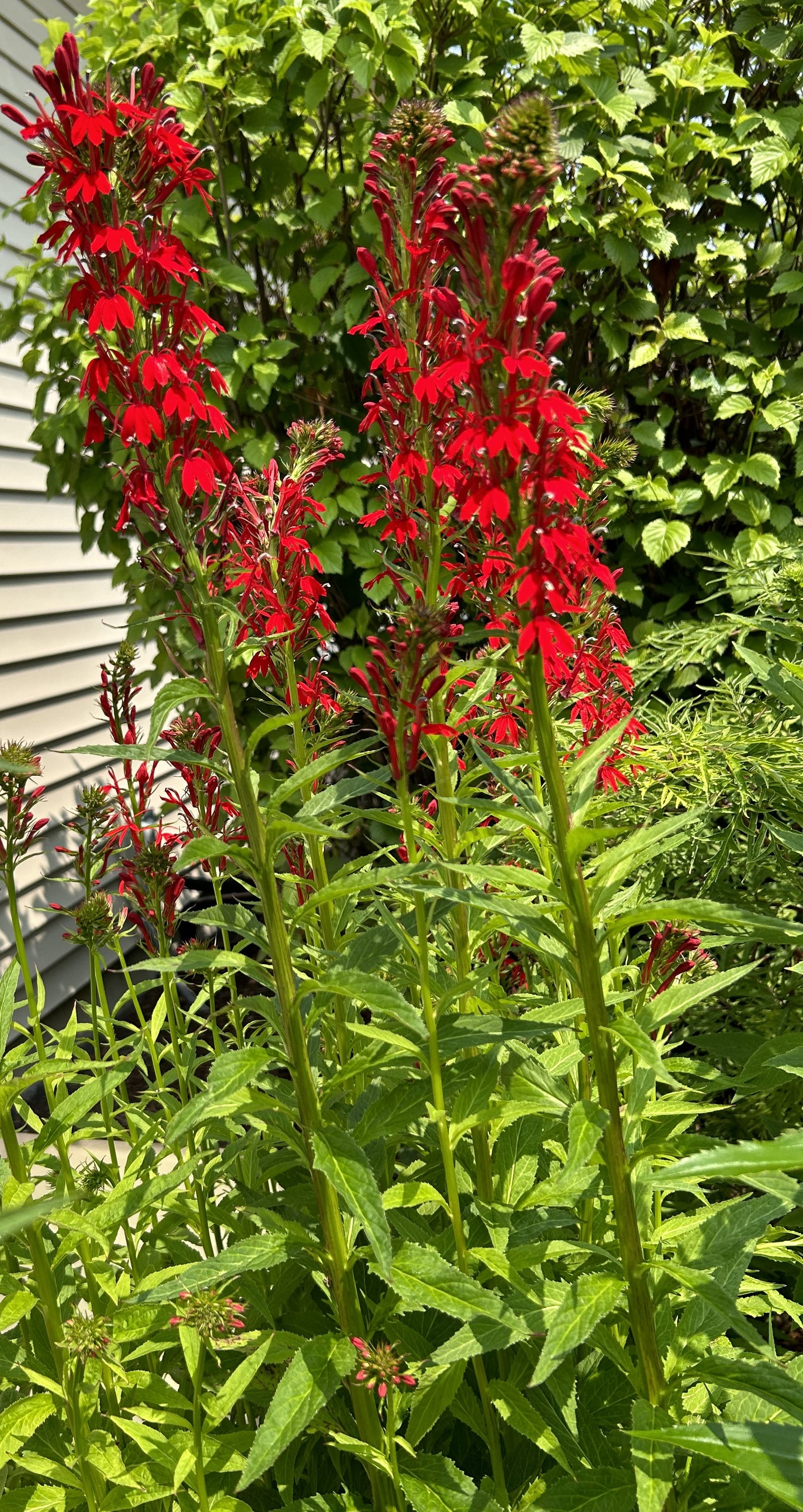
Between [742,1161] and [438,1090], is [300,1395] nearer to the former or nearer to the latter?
[438,1090]

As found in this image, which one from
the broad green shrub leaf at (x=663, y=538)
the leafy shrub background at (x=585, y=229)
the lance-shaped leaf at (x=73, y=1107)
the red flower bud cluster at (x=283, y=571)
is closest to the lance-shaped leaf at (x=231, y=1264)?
the lance-shaped leaf at (x=73, y=1107)

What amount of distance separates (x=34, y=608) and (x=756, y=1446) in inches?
162

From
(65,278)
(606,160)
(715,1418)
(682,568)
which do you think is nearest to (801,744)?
(715,1418)

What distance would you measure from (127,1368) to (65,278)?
3404mm

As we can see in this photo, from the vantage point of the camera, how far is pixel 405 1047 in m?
1.02

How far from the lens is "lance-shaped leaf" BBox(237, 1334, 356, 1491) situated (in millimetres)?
919

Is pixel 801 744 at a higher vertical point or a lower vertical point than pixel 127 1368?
higher

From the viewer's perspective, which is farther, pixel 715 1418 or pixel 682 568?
pixel 682 568

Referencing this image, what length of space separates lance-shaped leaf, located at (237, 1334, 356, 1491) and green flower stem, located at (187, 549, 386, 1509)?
2.3 inches

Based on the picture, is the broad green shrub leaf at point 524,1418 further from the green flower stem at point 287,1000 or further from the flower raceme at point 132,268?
the flower raceme at point 132,268

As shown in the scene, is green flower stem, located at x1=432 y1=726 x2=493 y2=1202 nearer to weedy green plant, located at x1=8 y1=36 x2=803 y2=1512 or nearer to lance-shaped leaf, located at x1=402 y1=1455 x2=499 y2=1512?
weedy green plant, located at x1=8 y1=36 x2=803 y2=1512

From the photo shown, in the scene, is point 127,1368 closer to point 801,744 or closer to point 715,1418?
point 715,1418

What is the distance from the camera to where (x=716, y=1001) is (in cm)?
217

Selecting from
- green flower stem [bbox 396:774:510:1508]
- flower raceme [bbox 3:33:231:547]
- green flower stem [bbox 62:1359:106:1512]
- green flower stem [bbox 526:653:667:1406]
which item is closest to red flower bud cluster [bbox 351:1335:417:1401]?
green flower stem [bbox 396:774:510:1508]
